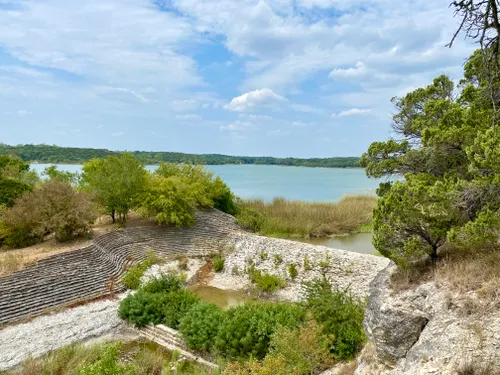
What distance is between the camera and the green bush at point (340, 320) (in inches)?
330

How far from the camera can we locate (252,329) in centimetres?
938

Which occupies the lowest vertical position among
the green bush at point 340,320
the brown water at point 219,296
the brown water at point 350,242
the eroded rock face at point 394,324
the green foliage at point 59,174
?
the brown water at point 219,296

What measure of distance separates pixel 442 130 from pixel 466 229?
211 cm

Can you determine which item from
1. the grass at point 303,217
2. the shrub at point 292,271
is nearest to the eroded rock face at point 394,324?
the shrub at point 292,271

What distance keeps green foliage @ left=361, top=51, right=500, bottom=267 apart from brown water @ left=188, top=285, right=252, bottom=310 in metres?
8.67

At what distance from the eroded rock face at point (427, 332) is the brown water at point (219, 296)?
26.8ft

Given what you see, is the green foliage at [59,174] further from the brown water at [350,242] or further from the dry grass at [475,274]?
the dry grass at [475,274]

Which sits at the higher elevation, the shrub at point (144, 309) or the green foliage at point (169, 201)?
the green foliage at point (169, 201)

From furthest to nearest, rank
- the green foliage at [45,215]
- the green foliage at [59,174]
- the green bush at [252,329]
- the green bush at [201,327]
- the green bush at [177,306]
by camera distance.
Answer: the green foliage at [59,174] → the green foliage at [45,215] → the green bush at [177,306] → the green bush at [201,327] → the green bush at [252,329]

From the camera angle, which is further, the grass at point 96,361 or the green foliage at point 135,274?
the green foliage at point 135,274

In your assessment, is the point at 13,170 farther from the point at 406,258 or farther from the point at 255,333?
the point at 406,258

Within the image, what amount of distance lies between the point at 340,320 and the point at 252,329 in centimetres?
232

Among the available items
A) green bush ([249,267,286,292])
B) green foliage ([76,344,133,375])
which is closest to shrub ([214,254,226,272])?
green bush ([249,267,286,292])

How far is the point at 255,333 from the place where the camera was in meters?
9.23
